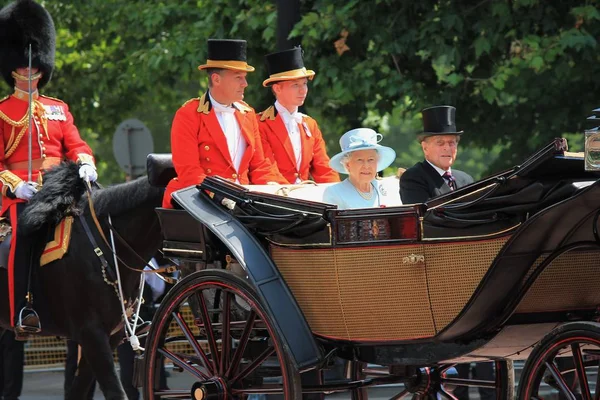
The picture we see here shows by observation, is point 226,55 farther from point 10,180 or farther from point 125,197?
point 10,180

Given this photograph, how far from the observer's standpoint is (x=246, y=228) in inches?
276

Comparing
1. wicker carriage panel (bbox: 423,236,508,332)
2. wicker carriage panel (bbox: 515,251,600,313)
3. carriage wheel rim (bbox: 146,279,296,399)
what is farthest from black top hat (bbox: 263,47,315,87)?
wicker carriage panel (bbox: 515,251,600,313)

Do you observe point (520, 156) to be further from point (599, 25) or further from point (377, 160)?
point (377, 160)

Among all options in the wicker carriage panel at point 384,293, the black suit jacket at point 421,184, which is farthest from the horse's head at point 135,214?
the wicker carriage panel at point 384,293

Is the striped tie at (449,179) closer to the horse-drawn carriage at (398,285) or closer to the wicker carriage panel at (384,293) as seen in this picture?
the horse-drawn carriage at (398,285)

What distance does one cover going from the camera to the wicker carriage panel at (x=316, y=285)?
6.60 meters

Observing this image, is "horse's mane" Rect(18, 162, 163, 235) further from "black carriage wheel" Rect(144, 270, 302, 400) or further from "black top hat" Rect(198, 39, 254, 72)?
"black carriage wheel" Rect(144, 270, 302, 400)

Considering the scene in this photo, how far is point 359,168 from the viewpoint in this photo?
289 inches

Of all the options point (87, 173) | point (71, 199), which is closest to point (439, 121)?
point (87, 173)

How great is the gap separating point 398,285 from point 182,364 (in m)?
1.51

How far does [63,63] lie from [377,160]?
427 inches

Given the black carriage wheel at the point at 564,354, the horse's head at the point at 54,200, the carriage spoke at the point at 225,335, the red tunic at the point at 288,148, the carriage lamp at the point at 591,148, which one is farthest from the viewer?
the horse's head at the point at 54,200

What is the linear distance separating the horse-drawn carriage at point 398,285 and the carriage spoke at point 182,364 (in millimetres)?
14

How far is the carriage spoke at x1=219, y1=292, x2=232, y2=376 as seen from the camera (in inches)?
279
